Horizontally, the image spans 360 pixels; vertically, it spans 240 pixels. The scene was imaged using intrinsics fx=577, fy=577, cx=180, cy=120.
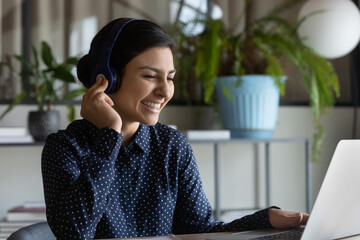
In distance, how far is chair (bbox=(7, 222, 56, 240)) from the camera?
111 centimetres

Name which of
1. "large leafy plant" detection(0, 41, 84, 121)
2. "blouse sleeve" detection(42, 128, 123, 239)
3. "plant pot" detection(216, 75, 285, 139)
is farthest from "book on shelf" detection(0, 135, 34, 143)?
"blouse sleeve" detection(42, 128, 123, 239)

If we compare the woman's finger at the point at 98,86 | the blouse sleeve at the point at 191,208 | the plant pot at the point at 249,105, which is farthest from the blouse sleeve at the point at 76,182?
the plant pot at the point at 249,105

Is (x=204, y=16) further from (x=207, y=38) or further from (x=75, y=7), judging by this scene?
(x=75, y=7)

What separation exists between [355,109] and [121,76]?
2239 millimetres

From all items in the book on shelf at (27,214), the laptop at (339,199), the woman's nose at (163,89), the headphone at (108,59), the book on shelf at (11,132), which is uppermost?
the headphone at (108,59)

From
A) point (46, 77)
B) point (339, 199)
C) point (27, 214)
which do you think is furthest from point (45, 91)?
point (339, 199)

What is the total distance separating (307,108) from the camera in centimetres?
326

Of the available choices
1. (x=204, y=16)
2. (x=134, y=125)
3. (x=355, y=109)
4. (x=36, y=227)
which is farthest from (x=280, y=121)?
(x=36, y=227)

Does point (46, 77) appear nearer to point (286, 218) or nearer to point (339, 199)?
point (286, 218)

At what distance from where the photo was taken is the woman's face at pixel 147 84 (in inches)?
54.9

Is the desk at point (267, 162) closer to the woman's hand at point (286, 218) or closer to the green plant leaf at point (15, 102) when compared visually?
the green plant leaf at point (15, 102)

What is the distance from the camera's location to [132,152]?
1458 millimetres

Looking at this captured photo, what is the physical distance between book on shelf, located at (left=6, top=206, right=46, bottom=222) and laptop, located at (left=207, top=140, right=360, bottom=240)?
155 cm

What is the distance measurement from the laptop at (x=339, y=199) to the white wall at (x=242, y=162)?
1.90 m
